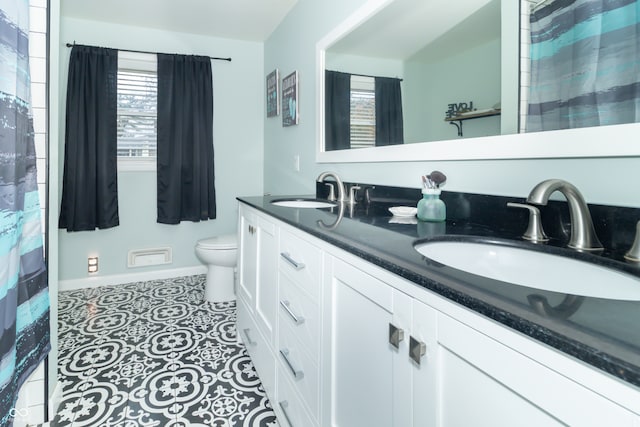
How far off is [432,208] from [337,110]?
113 cm

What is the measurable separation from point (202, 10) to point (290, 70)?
0.81m

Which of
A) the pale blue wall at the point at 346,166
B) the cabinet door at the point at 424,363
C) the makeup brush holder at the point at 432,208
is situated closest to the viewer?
the cabinet door at the point at 424,363

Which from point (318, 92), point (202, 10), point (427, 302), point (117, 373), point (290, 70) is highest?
point (202, 10)

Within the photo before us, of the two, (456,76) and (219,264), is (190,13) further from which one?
(456,76)

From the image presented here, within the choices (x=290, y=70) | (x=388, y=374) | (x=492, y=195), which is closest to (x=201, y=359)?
(x=388, y=374)

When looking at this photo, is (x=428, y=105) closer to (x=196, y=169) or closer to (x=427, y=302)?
(x=427, y=302)

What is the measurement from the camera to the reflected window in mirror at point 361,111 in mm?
1604

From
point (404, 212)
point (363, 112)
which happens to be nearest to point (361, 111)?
point (363, 112)

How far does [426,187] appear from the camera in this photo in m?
1.21

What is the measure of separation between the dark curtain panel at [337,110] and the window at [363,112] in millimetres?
56

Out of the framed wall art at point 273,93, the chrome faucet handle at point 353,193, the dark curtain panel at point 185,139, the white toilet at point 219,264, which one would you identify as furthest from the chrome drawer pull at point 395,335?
the dark curtain panel at point 185,139

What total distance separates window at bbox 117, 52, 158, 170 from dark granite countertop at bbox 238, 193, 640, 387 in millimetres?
2562

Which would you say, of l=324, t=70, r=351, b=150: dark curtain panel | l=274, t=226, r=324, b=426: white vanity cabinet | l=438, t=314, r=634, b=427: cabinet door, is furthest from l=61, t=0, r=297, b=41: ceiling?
l=438, t=314, r=634, b=427: cabinet door

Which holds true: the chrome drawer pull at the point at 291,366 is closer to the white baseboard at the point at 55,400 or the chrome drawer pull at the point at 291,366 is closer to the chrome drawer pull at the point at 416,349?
the chrome drawer pull at the point at 416,349
